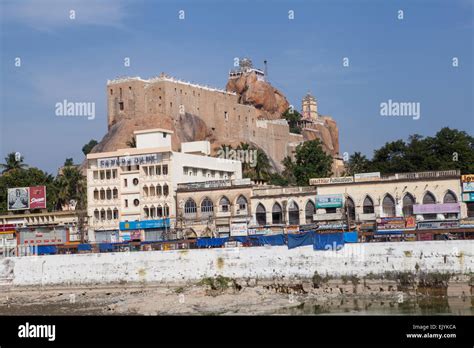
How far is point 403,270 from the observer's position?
48281 millimetres

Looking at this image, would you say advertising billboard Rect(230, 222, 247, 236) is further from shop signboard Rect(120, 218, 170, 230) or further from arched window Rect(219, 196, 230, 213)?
shop signboard Rect(120, 218, 170, 230)

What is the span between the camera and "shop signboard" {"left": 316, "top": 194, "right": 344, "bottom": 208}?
65.8 meters

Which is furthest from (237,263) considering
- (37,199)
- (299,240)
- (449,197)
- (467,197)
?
(37,199)

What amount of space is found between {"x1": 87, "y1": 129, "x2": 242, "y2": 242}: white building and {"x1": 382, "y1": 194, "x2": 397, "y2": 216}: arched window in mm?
19040

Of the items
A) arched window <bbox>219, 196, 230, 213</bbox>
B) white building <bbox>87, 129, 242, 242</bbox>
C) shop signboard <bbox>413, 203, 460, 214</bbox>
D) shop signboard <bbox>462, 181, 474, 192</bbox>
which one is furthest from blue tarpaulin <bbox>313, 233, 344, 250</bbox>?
white building <bbox>87, 129, 242, 242</bbox>

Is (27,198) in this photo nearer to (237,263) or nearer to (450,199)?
(237,263)

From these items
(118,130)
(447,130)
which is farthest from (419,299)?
(118,130)

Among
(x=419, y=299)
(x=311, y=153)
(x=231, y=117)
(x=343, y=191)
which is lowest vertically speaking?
(x=419, y=299)

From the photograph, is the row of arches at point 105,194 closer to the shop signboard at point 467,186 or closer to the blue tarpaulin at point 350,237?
the blue tarpaulin at point 350,237

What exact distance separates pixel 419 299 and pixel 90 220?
39943 millimetres

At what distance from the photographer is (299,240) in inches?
2035

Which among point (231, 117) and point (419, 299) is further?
point (231, 117)
